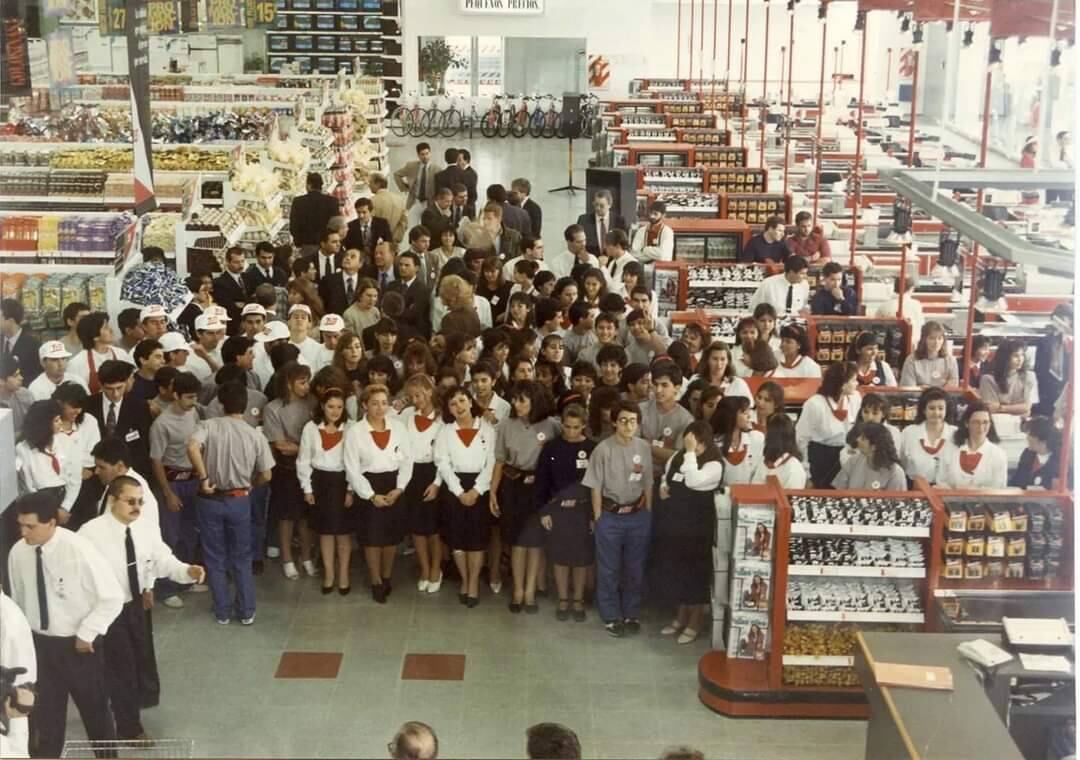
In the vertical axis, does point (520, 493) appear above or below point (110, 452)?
below

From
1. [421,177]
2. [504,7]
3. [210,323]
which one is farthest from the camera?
[504,7]

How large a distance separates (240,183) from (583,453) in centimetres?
577

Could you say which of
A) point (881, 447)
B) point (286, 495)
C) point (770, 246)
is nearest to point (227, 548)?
point (286, 495)

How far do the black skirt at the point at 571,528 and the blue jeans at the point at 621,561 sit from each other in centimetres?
13

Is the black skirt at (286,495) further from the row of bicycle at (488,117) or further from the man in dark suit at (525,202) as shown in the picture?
the row of bicycle at (488,117)

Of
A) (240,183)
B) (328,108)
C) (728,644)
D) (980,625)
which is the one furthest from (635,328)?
(328,108)

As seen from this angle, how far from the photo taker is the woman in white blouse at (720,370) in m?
7.83

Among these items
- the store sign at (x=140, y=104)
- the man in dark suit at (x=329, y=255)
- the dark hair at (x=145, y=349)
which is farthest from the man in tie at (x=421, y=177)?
the dark hair at (x=145, y=349)

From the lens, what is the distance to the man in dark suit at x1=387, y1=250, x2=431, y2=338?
9.95 meters

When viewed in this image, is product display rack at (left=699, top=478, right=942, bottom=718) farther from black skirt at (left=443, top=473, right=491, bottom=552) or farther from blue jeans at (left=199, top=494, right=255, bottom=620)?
blue jeans at (left=199, top=494, right=255, bottom=620)

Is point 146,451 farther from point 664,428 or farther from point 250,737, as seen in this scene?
point 664,428

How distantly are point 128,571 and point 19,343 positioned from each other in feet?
9.83

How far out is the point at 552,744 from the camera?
411cm

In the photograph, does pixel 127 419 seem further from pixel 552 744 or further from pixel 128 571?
pixel 552 744
